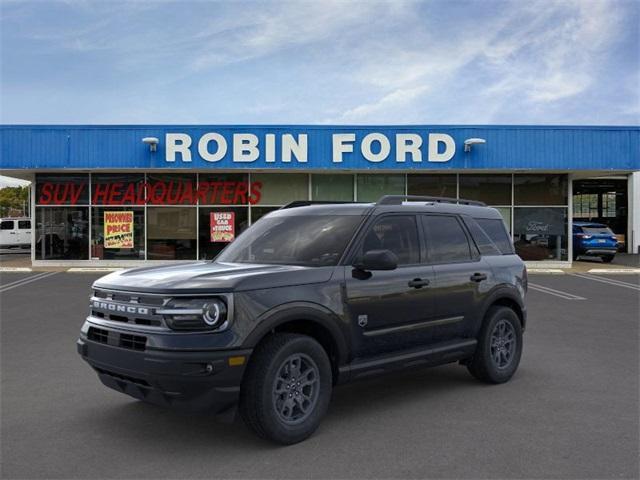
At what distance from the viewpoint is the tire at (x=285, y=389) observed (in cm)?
440

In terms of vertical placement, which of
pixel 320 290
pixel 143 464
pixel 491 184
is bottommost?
pixel 143 464

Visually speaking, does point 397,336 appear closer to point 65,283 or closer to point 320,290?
point 320,290

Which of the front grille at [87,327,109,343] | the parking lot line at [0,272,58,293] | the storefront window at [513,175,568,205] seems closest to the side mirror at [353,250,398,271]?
the front grille at [87,327,109,343]

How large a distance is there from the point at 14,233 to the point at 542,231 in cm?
2919

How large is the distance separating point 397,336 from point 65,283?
14.0m

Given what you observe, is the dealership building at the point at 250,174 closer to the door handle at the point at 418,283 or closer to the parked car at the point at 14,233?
the parked car at the point at 14,233

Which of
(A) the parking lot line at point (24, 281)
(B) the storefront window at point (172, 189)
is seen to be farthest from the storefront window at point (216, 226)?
(A) the parking lot line at point (24, 281)

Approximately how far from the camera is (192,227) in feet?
76.4

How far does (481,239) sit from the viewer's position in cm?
664

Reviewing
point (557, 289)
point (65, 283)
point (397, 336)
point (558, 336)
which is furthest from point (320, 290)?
point (65, 283)

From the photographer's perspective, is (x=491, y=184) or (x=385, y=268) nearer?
(x=385, y=268)

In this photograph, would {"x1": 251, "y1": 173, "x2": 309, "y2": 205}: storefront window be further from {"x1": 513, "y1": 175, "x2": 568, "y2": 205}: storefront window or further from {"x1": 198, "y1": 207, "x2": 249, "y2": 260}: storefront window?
{"x1": 513, "y1": 175, "x2": 568, "y2": 205}: storefront window

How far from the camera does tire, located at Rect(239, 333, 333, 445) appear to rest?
14.4 feet

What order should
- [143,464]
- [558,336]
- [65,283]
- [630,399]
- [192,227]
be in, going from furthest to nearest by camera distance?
[192,227] → [65,283] → [558,336] → [630,399] → [143,464]
